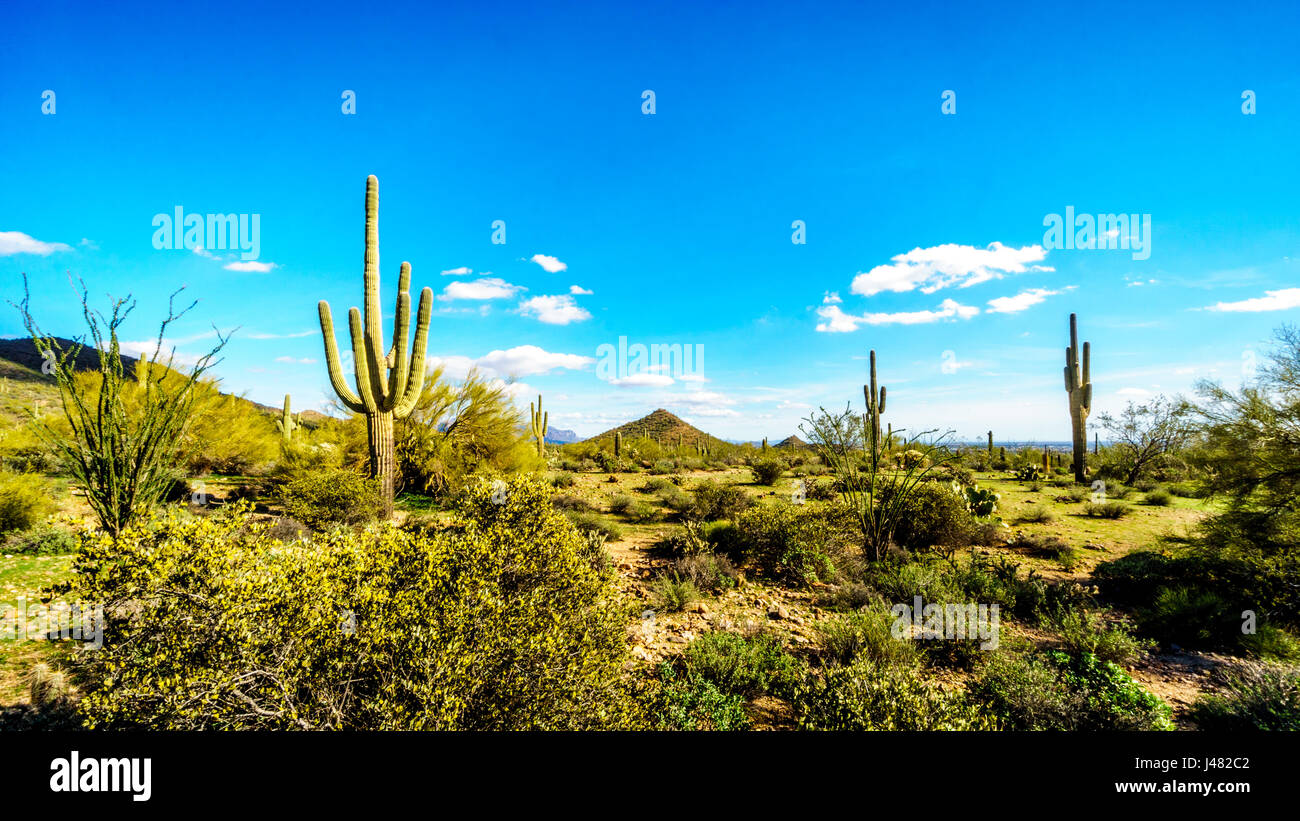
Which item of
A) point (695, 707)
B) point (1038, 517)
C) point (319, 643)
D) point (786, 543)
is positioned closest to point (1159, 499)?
point (1038, 517)

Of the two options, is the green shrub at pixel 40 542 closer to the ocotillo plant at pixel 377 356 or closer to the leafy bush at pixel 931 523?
the ocotillo plant at pixel 377 356

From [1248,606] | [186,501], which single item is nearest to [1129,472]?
[1248,606]

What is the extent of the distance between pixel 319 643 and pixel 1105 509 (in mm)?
17631

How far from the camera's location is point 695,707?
3.82m

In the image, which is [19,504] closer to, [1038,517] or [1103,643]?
[1103,643]

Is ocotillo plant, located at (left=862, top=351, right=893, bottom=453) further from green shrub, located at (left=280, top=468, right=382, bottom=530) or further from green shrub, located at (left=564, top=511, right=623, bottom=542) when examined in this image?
green shrub, located at (left=280, top=468, right=382, bottom=530)

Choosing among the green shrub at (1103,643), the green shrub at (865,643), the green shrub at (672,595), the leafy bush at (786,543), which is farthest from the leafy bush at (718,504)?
the green shrub at (1103,643)

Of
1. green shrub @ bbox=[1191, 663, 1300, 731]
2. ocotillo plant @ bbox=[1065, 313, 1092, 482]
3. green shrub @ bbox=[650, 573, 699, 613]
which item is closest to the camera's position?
green shrub @ bbox=[1191, 663, 1300, 731]

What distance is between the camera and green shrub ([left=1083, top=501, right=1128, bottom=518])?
12398 millimetres

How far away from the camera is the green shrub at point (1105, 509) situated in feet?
40.7

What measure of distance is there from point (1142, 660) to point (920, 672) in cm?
271

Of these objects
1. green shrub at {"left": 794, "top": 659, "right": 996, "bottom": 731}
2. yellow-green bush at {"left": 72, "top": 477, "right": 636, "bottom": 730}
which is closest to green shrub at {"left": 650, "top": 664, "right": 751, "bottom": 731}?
yellow-green bush at {"left": 72, "top": 477, "right": 636, "bottom": 730}

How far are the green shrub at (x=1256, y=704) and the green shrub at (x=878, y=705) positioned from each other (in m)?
1.81

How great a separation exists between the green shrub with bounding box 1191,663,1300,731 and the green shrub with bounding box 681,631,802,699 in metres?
3.16
